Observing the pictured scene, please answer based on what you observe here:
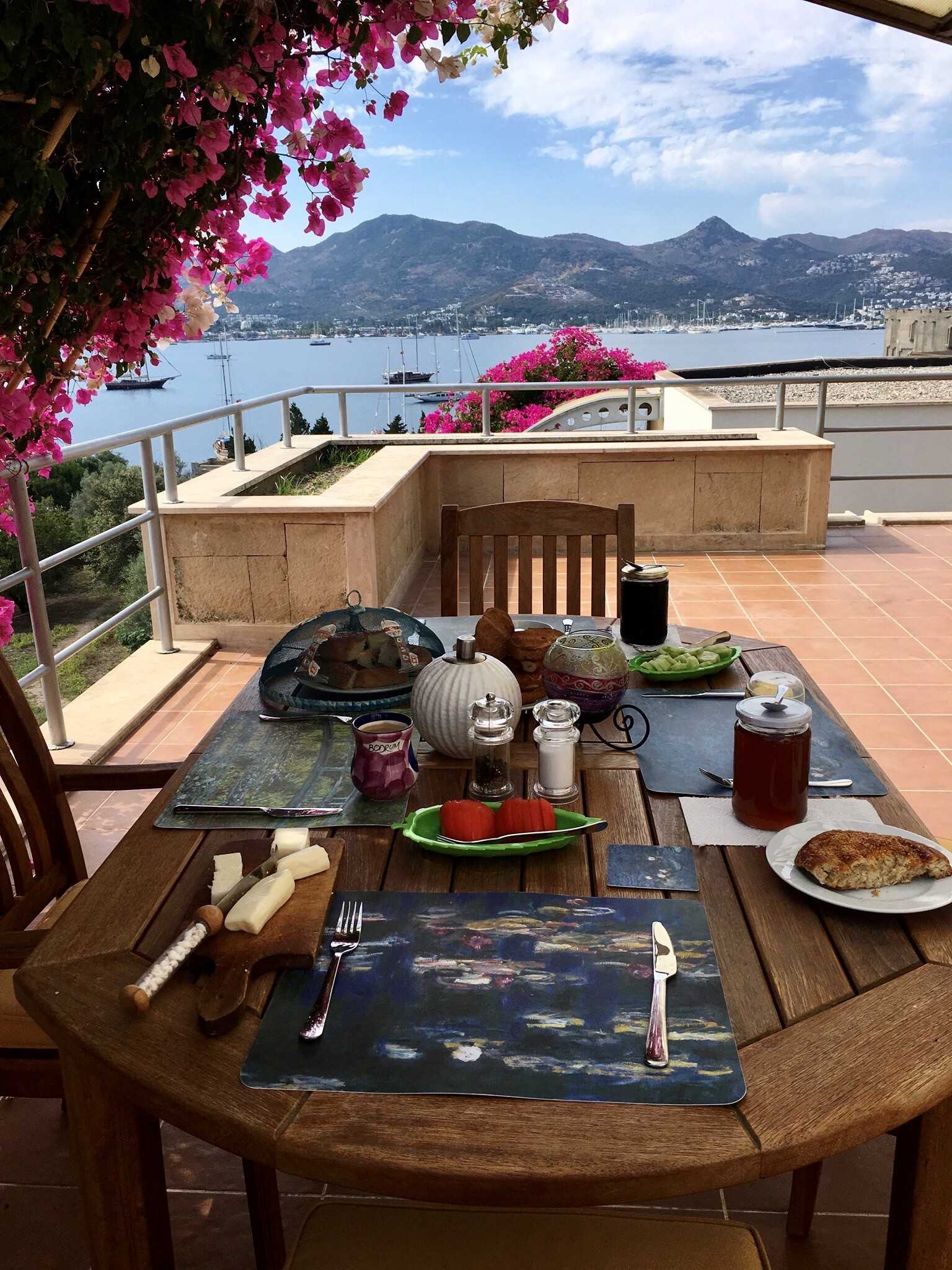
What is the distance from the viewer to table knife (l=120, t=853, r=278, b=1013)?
0.85 m

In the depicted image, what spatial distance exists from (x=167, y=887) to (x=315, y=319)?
8566 millimetres

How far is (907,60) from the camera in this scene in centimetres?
3869

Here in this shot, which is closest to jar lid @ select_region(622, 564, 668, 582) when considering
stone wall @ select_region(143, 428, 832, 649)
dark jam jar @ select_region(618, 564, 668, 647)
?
dark jam jar @ select_region(618, 564, 668, 647)

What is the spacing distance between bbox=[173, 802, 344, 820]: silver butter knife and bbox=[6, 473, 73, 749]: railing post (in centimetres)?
167

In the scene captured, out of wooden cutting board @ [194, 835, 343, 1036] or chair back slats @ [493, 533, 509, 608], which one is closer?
wooden cutting board @ [194, 835, 343, 1036]

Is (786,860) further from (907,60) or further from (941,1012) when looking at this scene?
(907,60)

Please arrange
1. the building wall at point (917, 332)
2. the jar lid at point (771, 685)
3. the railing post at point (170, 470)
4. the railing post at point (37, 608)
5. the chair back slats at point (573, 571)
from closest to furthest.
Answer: the jar lid at point (771, 685)
the chair back slats at point (573, 571)
the railing post at point (37, 608)
the railing post at point (170, 470)
the building wall at point (917, 332)

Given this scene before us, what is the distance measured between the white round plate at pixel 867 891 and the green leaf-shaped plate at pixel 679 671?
549 millimetres

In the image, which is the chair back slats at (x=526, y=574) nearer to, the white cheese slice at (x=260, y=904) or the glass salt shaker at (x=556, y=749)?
the glass salt shaker at (x=556, y=749)

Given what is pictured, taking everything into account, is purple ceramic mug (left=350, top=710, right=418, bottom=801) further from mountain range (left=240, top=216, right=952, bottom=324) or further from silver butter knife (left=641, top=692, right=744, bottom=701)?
mountain range (left=240, top=216, right=952, bottom=324)

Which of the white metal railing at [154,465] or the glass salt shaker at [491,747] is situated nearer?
the glass salt shaker at [491,747]

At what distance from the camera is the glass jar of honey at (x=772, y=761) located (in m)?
1.13

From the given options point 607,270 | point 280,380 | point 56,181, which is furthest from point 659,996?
point 607,270

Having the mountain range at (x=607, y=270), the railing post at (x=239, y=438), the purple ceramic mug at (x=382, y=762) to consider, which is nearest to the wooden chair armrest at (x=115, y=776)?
the purple ceramic mug at (x=382, y=762)
